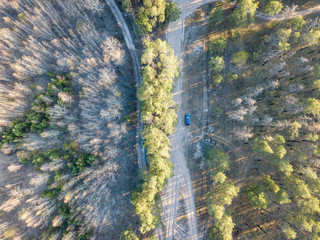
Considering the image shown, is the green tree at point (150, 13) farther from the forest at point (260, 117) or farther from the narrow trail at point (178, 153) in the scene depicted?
the forest at point (260, 117)

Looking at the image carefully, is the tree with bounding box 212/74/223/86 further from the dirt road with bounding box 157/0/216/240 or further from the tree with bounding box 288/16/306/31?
the tree with bounding box 288/16/306/31

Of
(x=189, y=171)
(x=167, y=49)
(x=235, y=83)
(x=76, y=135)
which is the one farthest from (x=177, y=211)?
(x=167, y=49)

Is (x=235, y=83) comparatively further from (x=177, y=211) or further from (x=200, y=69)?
(x=177, y=211)

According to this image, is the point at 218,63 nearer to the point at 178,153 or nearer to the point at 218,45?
the point at 218,45

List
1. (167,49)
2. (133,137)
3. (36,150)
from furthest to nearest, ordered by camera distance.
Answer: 1. (133,137)
2. (36,150)
3. (167,49)

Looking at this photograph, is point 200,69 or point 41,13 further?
point 200,69

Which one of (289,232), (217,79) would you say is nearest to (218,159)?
(217,79)

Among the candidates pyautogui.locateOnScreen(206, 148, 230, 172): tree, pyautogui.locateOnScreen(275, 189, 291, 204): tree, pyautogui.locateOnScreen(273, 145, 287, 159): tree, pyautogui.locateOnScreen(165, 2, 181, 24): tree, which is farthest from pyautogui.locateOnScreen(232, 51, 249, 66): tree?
pyautogui.locateOnScreen(275, 189, 291, 204): tree
